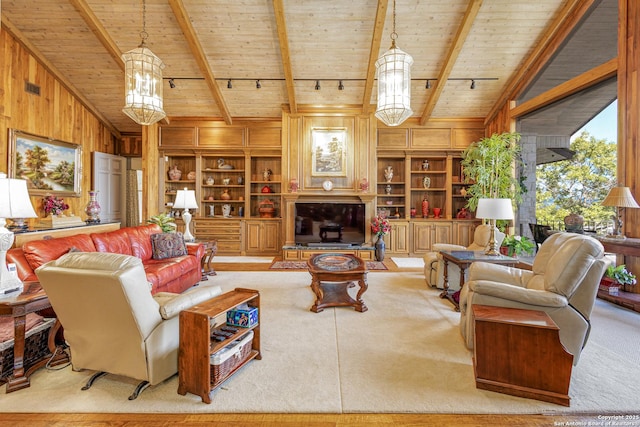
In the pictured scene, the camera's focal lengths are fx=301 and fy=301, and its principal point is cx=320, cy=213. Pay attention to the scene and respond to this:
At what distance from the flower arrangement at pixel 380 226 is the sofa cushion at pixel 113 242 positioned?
178 inches

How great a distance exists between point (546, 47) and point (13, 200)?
738 centimetres

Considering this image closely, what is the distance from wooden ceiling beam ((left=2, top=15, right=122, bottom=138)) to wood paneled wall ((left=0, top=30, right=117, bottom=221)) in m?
0.06

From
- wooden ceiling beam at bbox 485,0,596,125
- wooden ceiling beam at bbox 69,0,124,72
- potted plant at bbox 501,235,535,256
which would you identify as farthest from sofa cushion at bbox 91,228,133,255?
wooden ceiling beam at bbox 485,0,596,125

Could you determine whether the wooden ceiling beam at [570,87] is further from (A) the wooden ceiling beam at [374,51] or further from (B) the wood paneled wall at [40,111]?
(B) the wood paneled wall at [40,111]

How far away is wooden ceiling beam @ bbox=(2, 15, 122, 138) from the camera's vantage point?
5074mm

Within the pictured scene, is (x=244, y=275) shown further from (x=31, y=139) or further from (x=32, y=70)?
(x=32, y=70)

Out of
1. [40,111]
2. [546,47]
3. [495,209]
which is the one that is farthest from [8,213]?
[546,47]

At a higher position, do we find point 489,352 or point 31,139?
point 31,139

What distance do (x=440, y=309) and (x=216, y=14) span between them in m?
5.43

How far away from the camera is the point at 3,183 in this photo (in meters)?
2.21

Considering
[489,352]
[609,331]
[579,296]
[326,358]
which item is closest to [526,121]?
[609,331]

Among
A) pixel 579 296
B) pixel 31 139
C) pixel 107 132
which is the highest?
pixel 107 132

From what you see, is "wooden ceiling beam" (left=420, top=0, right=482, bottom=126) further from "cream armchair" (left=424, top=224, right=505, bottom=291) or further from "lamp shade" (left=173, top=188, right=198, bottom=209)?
"lamp shade" (left=173, top=188, right=198, bottom=209)

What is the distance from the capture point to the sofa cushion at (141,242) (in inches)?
158
